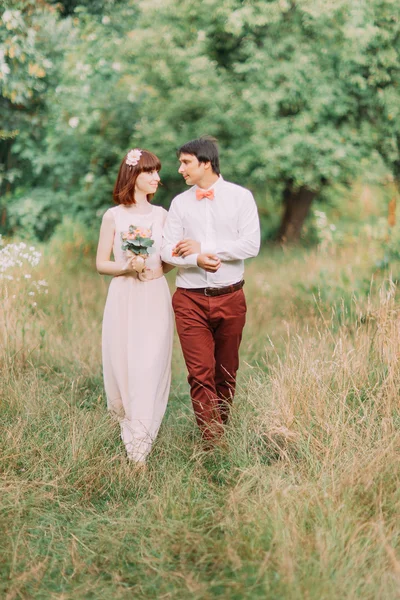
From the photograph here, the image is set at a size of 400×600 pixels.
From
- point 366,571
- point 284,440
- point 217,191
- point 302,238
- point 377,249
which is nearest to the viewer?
point 366,571

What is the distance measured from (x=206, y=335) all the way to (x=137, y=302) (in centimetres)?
49

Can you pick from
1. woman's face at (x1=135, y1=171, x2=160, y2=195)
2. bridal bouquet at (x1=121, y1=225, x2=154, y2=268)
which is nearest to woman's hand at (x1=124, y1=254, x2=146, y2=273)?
bridal bouquet at (x1=121, y1=225, x2=154, y2=268)

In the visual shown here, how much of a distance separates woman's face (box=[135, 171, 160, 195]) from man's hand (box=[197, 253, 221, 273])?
23.6 inches

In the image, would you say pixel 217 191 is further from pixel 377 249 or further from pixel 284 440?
pixel 377 249

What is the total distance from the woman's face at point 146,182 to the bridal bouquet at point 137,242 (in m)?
Answer: 0.32

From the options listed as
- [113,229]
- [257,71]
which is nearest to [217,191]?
[113,229]

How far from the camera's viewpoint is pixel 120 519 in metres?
3.71

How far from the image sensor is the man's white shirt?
4543 millimetres

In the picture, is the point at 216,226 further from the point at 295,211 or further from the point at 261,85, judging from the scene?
the point at 295,211

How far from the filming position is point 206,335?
4.62m

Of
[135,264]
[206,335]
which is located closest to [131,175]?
[135,264]

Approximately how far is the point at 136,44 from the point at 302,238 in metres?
5.11

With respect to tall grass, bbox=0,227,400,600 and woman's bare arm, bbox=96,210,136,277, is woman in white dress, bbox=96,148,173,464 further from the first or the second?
tall grass, bbox=0,227,400,600

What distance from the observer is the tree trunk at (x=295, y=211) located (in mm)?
14772
